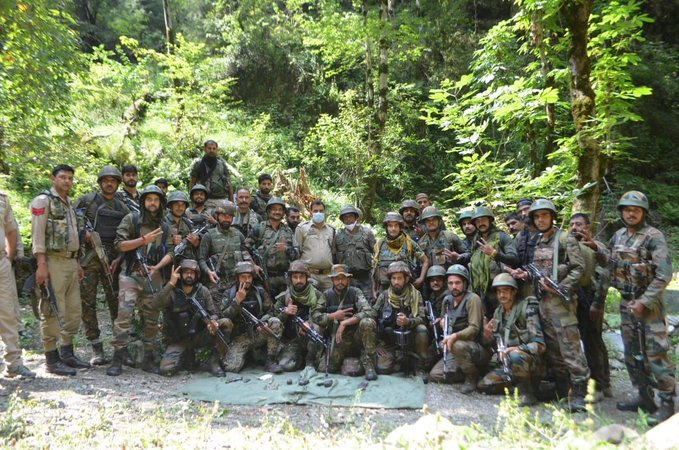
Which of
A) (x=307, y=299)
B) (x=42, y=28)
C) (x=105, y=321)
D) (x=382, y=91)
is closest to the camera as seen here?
(x=307, y=299)

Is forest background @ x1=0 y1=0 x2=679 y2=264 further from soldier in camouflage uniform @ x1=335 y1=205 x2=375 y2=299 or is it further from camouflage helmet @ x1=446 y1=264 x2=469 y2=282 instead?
soldier in camouflage uniform @ x1=335 y1=205 x2=375 y2=299

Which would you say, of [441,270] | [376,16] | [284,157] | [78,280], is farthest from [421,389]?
[284,157]

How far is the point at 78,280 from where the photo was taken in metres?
6.13

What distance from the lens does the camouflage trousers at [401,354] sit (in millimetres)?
6410

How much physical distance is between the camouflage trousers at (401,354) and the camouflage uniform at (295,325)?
0.95m

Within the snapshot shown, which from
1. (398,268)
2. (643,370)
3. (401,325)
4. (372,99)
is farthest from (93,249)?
(372,99)

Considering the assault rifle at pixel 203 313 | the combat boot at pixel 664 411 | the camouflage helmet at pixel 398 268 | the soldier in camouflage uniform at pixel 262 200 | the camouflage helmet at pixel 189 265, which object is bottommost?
the combat boot at pixel 664 411

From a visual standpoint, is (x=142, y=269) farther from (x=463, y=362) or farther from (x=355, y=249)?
(x=463, y=362)

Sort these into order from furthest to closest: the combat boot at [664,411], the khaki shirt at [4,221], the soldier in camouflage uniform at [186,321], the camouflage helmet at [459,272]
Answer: the soldier in camouflage uniform at [186,321] < the camouflage helmet at [459,272] < the khaki shirt at [4,221] < the combat boot at [664,411]

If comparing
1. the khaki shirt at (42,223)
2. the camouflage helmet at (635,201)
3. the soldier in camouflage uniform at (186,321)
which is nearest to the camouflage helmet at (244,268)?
the soldier in camouflage uniform at (186,321)

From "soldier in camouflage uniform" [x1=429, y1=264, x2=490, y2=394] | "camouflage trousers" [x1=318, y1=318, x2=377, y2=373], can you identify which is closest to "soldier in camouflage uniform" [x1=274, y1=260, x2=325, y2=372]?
"camouflage trousers" [x1=318, y1=318, x2=377, y2=373]

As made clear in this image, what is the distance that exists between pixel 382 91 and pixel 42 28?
8072mm

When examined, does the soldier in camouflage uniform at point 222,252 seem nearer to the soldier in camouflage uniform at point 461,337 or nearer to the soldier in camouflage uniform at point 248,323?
the soldier in camouflage uniform at point 248,323

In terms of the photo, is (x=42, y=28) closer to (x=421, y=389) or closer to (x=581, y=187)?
(x=421, y=389)
